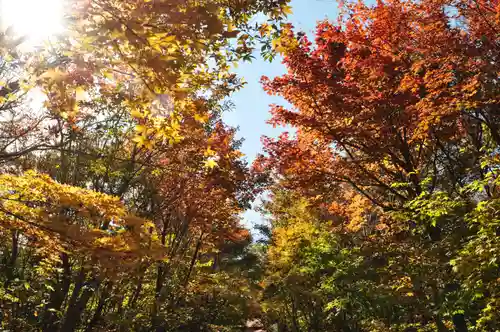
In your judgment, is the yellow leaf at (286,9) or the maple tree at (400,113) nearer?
the yellow leaf at (286,9)

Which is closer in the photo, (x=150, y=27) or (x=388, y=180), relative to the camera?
(x=150, y=27)

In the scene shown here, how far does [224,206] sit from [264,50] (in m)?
8.06

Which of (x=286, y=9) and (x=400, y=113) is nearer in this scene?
(x=286, y=9)

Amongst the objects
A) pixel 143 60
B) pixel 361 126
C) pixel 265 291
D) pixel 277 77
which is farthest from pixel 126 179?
pixel 265 291

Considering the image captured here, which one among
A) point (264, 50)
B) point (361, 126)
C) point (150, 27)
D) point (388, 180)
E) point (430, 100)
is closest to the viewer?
point (150, 27)

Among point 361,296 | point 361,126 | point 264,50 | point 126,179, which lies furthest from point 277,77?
point 361,296

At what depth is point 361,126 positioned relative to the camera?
22.2 ft

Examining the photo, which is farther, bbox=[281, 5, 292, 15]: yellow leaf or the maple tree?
the maple tree

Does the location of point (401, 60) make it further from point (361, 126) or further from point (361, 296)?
point (361, 296)

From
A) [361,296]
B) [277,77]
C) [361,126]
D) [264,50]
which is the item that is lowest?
[361,296]

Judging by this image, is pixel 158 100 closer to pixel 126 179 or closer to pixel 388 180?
pixel 126 179

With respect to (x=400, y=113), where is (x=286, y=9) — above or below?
below

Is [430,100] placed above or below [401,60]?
below

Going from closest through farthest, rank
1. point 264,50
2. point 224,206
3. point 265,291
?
point 264,50 → point 224,206 → point 265,291
